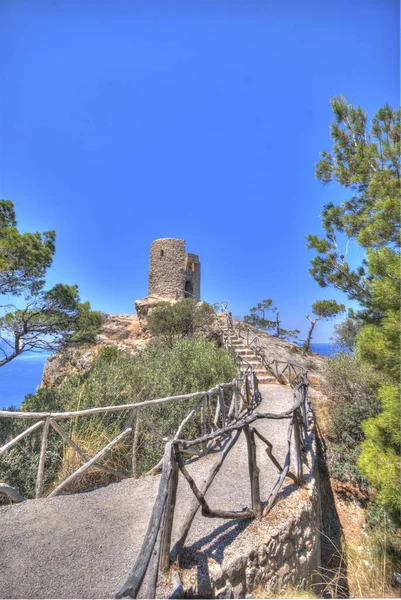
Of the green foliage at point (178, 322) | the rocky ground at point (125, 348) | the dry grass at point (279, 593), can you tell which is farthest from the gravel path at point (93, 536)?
the rocky ground at point (125, 348)

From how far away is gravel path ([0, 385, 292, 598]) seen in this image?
2.02 meters

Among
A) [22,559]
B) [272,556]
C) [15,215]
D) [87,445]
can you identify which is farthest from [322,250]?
[15,215]

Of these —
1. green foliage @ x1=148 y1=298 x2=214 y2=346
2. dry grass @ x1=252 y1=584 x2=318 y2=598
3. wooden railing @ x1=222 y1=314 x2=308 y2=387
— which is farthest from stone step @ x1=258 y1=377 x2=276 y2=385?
dry grass @ x1=252 y1=584 x2=318 y2=598

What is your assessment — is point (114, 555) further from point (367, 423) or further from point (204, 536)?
point (367, 423)

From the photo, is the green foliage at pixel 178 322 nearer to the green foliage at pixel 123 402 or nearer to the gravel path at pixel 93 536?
the green foliage at pixel 123 402

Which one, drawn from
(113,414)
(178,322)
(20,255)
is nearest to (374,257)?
(113,414)

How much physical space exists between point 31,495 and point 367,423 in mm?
4497

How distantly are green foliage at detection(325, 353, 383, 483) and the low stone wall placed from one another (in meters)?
3.07

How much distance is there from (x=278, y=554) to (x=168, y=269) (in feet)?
60.4

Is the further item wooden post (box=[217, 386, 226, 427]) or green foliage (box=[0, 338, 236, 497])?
wooden post (box=[217, 386, 226, 427])

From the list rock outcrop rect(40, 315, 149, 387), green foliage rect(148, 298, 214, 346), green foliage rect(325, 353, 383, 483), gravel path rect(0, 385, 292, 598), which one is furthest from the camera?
rock outcrop rect(40, 315, 149, 387)

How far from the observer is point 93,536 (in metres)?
2.49

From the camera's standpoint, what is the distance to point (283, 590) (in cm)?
262

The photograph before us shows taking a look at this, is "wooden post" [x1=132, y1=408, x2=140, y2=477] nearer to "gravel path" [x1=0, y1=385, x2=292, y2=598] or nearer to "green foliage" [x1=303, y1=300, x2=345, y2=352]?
"gravel path" [x1=0, y1=385, x2=292, y2=598]
